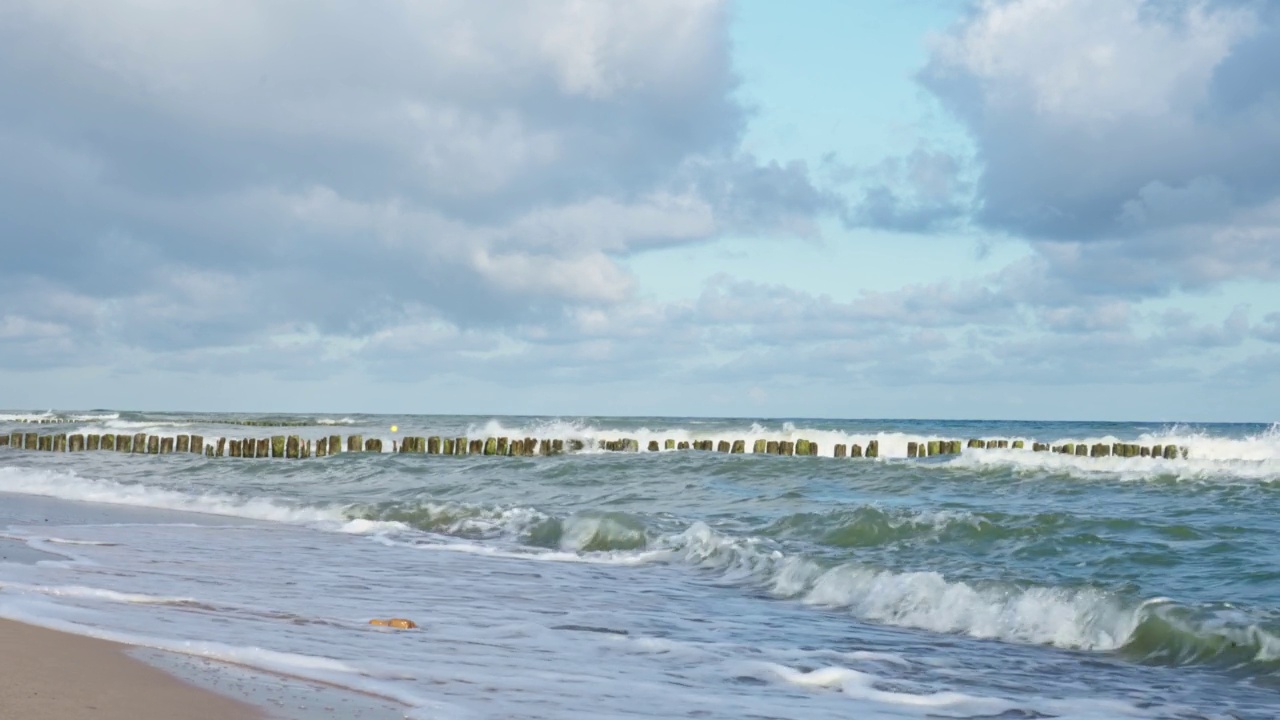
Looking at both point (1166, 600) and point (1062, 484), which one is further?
point (1062, 484)

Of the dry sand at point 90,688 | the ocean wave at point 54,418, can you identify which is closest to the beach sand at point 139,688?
the dry sand at point 90,688

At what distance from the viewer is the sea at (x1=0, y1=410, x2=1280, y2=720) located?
5.28 m

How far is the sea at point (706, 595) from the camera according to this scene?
5277 mm

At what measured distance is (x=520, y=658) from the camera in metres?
5.72

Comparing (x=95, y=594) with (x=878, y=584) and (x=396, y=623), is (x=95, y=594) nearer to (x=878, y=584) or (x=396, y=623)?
(x=396, y=623)

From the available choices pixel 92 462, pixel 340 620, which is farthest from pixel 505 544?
pixel 92 462

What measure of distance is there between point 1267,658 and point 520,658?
4.03 meters

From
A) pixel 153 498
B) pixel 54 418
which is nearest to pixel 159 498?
pixel 153 498

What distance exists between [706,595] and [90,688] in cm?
499

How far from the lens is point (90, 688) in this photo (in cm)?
418

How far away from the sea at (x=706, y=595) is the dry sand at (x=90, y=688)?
42 centimetres

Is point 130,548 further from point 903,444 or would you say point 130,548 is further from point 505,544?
point 903,444

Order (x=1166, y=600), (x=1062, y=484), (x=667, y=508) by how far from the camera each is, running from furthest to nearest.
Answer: (x=1062, y=484), (x=667, y=508), (x=1166, y=600)

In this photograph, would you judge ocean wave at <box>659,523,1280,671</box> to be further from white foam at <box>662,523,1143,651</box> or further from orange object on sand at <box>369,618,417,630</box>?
orange object on sand at <box>369,618,417,630</box>
